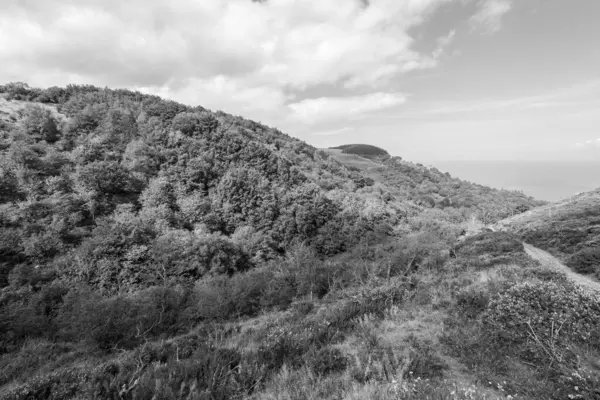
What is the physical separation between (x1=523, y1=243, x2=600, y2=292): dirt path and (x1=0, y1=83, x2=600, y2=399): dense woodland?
1.12 metres

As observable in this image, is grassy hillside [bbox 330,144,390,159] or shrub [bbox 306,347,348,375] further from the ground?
grassy hillside [bbox 330,144,390,159]

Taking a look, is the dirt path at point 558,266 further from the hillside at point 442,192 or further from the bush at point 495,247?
the hillside at point 442,192

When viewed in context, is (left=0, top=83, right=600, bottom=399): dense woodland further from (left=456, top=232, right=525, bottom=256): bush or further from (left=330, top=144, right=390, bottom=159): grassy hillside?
(left=330, top=144, right=390, bottom=159): grassy hillside

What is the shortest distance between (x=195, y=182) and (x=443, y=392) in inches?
1056

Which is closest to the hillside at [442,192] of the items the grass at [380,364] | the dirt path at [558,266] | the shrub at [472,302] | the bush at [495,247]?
the bush at [495,247]

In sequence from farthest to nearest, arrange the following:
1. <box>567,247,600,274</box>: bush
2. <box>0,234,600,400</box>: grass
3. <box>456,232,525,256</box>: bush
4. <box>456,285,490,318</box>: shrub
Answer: <box>456,232,525,256</box>: bush, <box>567,247,600,274</box>: bush, <box>456,285,490,318</box>: shrub, <box>0,234,600,400</box>: grass

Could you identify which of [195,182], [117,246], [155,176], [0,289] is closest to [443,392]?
[117,246]

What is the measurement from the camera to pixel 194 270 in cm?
1689

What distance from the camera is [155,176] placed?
2573cm

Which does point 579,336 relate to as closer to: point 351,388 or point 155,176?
point 351,388

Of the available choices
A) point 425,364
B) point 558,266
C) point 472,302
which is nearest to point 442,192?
point 558,266

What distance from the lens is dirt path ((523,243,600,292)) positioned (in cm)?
951

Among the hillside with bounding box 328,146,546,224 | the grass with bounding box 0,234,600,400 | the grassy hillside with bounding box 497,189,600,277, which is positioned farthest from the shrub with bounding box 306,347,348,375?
the hillside with bounding box 328,146,546,224

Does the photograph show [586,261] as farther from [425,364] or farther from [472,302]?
[425,364]
